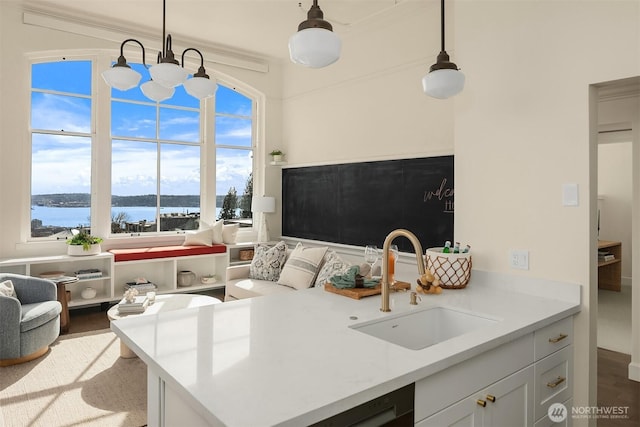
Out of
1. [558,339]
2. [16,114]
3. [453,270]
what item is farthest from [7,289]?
[558,339]

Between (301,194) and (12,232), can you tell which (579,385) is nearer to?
(301,194)

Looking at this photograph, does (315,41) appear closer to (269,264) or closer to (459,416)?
(459,416)

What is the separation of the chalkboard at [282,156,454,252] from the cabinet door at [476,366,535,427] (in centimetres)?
244

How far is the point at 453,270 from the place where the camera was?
90.3 inches

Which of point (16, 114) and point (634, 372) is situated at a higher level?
point (16, 114)

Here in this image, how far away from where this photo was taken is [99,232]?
5.13 m

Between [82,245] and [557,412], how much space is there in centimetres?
476

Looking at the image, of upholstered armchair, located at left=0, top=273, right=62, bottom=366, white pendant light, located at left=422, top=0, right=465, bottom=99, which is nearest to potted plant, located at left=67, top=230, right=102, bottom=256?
upholstered armchair, located at left=0, top=273, right=62, bottom=366

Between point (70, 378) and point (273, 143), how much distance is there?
14.1ft

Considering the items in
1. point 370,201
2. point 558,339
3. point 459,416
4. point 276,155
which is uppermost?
point 276,155

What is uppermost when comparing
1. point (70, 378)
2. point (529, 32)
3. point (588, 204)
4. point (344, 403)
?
point (529, 32)

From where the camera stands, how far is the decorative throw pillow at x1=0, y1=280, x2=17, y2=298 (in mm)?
3397

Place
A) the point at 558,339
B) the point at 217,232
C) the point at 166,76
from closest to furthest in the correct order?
the point at 558,339 → the point at 166,76 → the point at 217,232

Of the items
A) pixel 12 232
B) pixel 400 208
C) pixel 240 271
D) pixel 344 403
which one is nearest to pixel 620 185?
pixel 400 208
